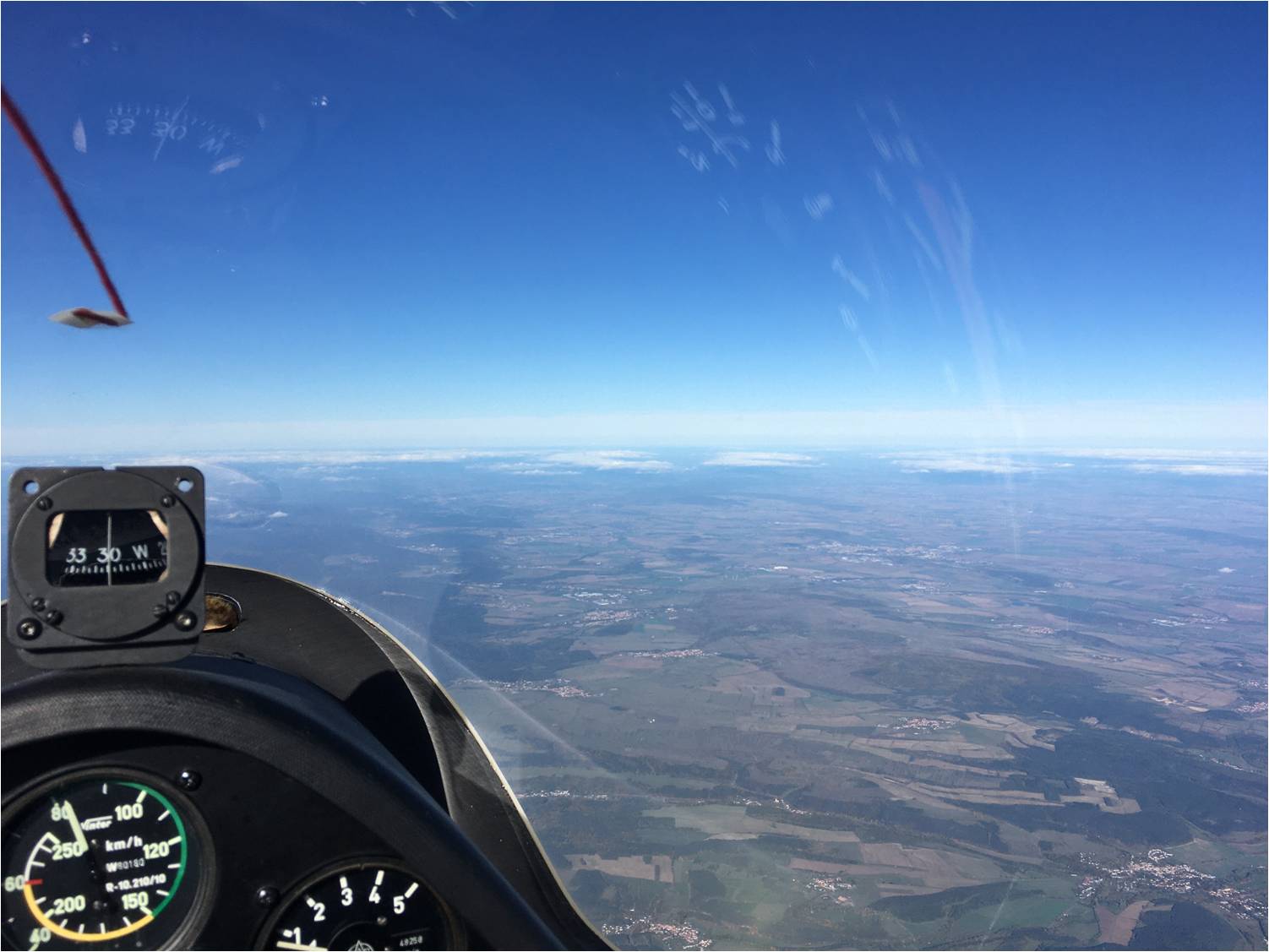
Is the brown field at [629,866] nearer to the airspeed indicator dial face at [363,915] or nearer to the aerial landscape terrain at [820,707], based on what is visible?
the aerial landscape terrain at [820,707]

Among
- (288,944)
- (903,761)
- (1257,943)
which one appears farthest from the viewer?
(903,761)

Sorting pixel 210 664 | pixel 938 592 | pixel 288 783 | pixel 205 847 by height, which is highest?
pixel 210 664

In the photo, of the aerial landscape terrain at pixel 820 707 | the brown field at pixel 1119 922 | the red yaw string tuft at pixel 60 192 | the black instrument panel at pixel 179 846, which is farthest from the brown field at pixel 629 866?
the red yaw string tuft at pixel 60 192

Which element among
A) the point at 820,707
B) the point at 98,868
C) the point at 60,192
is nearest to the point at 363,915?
the point at 98,868

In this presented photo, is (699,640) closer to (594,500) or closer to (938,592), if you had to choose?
(938,592)

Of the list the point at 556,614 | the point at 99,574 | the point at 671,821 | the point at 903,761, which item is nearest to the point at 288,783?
the point at 99,574

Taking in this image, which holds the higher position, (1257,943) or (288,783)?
(288,783)

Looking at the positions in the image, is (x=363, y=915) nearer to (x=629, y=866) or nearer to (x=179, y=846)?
(x=179, y=846)
